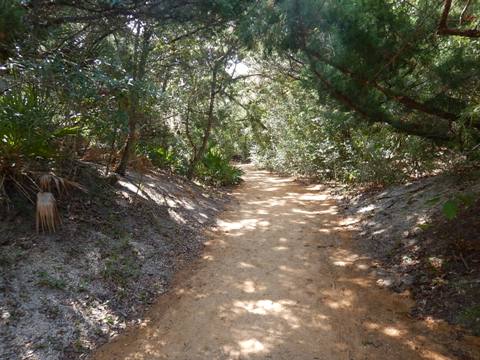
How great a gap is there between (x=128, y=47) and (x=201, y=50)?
3409 mm

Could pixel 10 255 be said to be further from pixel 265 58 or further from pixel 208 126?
pixel 208 126

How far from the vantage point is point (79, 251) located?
4.39 metres

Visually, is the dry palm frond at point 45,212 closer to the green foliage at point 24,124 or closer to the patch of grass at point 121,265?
the green foliage at point 24,124

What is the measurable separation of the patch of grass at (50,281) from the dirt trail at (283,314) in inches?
34.5

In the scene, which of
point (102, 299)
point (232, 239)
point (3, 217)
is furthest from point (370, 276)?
point (3, 217)

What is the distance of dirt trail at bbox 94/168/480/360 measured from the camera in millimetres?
3279

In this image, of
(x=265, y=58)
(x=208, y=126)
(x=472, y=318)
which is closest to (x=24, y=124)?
(x=265, y=58)

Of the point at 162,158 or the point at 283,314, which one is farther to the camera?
the point at 162,158

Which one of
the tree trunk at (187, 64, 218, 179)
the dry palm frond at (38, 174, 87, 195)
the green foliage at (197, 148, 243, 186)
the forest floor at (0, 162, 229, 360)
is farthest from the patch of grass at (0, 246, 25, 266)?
the green foliage at (197, 148, 243, 186)

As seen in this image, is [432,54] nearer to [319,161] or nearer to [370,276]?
[370,276]

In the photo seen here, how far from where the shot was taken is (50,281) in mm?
3758

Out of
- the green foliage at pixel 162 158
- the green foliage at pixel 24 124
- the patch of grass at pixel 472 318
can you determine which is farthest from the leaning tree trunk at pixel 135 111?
the patch of grass at pixel 472 318

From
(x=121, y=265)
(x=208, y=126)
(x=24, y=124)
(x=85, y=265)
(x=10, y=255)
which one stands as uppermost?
(x=208, y=126)

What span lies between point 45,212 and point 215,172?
7.83 meters
